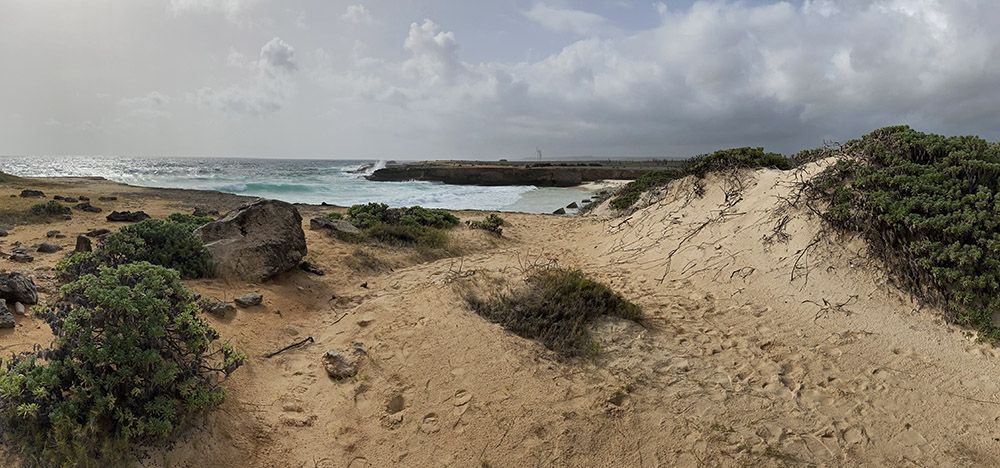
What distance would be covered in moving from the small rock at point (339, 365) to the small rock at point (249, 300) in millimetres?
1545

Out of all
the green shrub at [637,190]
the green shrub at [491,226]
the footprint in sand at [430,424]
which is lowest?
the footprint in sand at [430,424]

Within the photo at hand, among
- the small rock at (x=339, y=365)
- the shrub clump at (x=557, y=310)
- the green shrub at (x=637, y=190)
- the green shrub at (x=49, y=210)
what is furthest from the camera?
the green shrub at (x=637, y=190)

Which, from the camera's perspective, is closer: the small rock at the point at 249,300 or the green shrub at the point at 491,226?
the small rock at the point at 249,300

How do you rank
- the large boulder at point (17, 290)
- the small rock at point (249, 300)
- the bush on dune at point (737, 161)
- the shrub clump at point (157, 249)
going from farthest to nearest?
the bush on dune at point (737, 161)
the shrub clump at point (157, 249)
the small rock at point (249, 300)
the large boulder at point (17, 290)

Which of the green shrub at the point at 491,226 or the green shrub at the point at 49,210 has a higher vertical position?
the green shrub at the point at 49,210

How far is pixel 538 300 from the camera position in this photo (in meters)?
5.23

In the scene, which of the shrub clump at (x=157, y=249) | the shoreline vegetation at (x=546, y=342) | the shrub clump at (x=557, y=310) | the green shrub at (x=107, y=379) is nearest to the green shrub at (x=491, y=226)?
the shoreline vegetation at (x=546, y=342)

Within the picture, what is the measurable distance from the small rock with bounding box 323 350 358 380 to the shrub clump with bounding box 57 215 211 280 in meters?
2.40

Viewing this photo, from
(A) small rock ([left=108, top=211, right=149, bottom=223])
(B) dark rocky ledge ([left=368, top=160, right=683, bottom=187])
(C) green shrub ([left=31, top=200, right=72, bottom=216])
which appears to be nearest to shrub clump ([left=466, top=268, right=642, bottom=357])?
(A) small rock ([left=108, top=211, right=149, bottom=223])

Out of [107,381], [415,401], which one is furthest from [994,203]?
[107,381]

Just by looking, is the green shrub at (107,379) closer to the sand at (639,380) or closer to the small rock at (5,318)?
the sand at (639,380)

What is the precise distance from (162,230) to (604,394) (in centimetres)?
589

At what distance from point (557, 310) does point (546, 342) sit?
0.45 m

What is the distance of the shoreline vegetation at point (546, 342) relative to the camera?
124 inches
